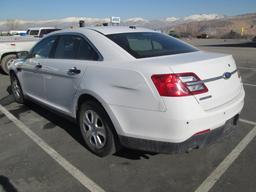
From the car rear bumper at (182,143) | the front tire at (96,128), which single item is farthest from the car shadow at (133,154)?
the car rear bumper at (182,143)

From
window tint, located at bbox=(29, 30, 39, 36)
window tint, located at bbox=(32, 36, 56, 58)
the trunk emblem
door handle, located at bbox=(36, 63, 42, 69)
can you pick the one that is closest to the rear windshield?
the trunk emblem

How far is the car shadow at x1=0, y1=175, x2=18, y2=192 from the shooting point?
117 inches

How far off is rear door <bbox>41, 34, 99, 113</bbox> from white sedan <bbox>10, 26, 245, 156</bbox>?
0.01 m

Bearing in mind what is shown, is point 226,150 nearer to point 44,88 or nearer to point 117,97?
point 117,97

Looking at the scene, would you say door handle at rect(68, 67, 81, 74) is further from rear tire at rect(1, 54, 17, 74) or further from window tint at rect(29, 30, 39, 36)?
window tint at rect(29, 30, 39, 36)

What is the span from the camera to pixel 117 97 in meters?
3.12

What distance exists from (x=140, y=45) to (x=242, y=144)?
6.34ft

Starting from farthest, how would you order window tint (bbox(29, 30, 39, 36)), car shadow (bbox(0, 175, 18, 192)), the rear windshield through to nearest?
1. window tint (bbox(29, 30, 39, 36))
2. the rear windshield
3. car shadow (bbox(0, 175, 18, 192))

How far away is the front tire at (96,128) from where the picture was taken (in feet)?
11.0

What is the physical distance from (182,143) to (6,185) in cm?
192

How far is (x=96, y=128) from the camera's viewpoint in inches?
141

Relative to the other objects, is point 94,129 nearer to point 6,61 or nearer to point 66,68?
point 66,68

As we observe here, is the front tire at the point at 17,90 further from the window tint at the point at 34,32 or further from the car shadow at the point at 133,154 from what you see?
the window tint at the point at 34,32

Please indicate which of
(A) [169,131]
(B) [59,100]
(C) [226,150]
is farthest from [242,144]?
(B) [59,100]
